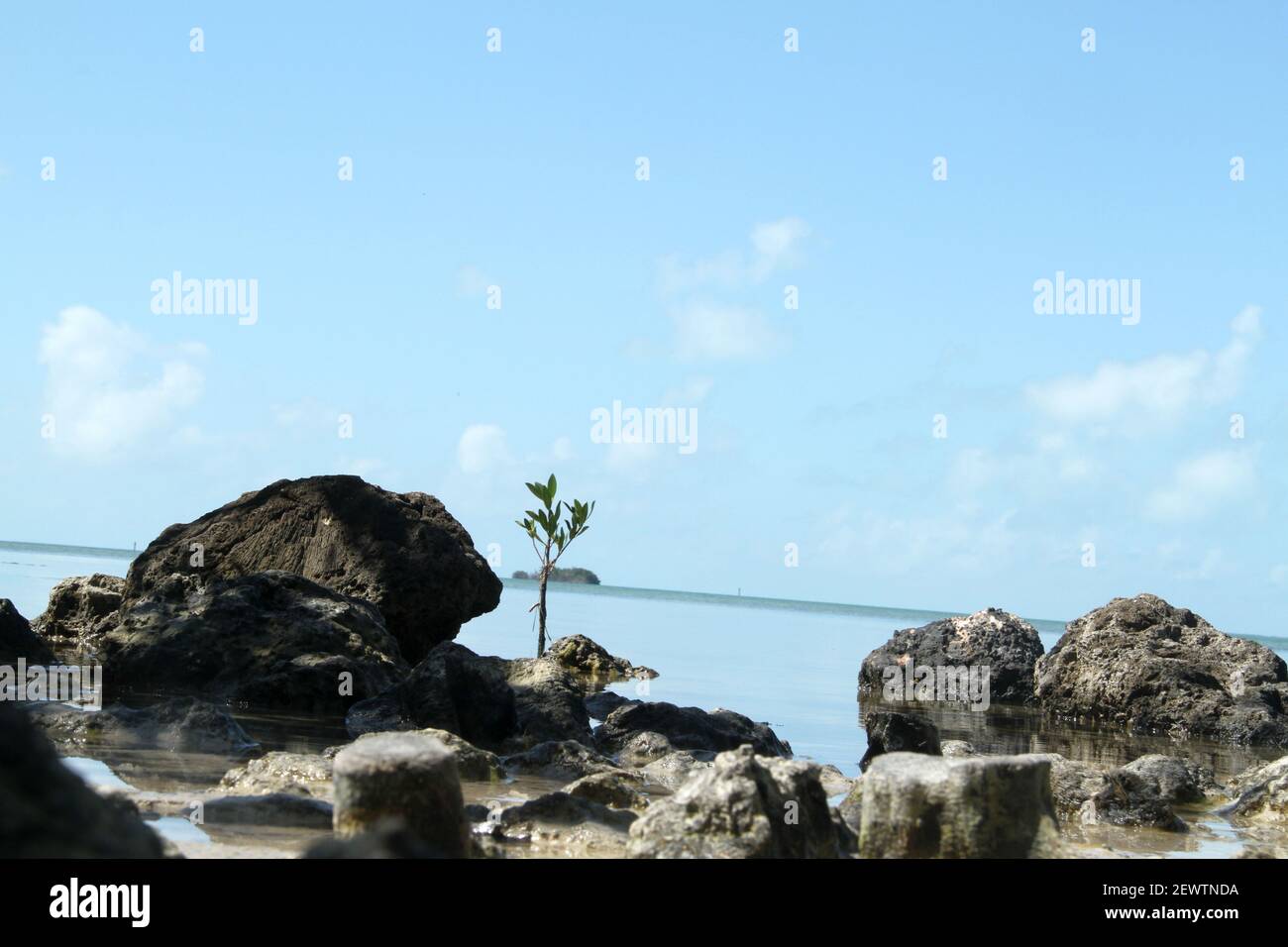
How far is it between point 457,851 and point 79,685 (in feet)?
30.7

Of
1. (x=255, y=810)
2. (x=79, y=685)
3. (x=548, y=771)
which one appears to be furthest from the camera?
(x=79, y=685)

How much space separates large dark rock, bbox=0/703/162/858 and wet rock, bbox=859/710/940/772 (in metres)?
9.07

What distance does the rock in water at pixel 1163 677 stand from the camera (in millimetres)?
18641

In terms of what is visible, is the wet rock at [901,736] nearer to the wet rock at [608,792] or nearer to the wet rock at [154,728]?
the wet rock at [608,792]

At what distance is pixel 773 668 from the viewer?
87.9ft

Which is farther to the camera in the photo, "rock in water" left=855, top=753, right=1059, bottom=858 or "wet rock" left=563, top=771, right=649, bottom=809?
"wet rock" left=563, top=771, right=649, bottom=809

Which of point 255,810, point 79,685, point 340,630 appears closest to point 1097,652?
point 340,630

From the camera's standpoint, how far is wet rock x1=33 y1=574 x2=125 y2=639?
2089 cm

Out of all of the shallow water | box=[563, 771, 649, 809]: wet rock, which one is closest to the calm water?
the shallow water

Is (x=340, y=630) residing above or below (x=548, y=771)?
above

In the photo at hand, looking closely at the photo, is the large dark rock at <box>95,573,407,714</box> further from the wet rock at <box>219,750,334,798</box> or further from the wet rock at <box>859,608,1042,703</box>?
the wet rock at <box>859,608,1042,703</box>

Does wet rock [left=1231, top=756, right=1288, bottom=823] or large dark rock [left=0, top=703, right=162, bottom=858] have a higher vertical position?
large dark rock [left=0, top=703, right=162, bottom=858]
